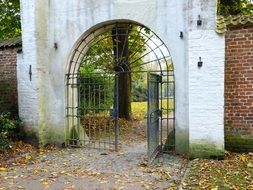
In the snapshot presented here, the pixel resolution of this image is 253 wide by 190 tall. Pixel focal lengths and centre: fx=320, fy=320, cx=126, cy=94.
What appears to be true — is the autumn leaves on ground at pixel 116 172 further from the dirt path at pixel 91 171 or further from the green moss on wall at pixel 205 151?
the green moss on wall at pixel 205 151

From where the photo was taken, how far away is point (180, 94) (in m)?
7.71

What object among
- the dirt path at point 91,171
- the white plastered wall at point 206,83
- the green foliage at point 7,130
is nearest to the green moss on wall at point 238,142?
the white plastered wall at point 206,83

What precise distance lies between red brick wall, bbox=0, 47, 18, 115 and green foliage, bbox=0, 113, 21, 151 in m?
0.86

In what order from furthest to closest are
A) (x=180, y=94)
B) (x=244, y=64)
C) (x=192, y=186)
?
(x=180, y=94) → (x=244, y=64) → (x=192, y=186)

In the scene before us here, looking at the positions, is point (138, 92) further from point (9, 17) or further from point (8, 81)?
point (8, 81)

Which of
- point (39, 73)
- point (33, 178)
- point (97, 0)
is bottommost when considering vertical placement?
point (33, 178)

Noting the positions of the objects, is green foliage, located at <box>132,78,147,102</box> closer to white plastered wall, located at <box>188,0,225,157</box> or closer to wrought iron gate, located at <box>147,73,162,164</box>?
wrought iron gate, located at <box>147,73,162,164</box>

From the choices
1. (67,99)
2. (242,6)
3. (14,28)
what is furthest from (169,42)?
(14,28)

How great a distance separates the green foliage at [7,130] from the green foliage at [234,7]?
8430mm

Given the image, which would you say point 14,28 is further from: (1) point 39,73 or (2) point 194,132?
(2) point 194,132

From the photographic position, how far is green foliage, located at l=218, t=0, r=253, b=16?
12.3 metres

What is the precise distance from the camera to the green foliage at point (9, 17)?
14.2 meters

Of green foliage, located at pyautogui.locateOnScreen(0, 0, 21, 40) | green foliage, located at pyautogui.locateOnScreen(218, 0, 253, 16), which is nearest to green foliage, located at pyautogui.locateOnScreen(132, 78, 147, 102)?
green foliage, located at pyautogui.locateOnScreen(0, 0, 21, 40)

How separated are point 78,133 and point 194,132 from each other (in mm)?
3559
